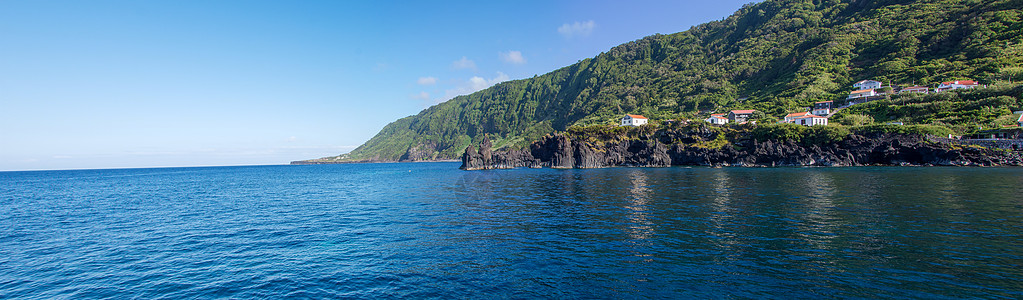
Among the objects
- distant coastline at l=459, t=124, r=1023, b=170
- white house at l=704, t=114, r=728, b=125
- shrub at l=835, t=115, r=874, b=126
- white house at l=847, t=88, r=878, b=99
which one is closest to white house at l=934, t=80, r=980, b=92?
white house at l=847, t=88, r=878, b=99

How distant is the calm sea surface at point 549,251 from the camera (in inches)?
647

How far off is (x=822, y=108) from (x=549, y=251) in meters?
159

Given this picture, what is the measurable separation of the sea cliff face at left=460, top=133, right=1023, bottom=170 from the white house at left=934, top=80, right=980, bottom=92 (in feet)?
142

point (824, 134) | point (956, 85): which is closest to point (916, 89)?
point (956, 85)

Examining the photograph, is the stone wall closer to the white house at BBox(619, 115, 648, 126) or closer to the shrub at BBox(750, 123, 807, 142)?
the shrub at BBox(750, 123, 807, 142)

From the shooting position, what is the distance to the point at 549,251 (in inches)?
880

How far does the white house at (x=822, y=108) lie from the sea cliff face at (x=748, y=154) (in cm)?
3198

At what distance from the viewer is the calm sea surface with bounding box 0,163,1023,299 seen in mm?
16438

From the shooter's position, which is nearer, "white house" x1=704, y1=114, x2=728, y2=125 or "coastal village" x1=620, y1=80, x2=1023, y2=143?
"coastal village" x1=620, y1=80, x2=1023, y2=143

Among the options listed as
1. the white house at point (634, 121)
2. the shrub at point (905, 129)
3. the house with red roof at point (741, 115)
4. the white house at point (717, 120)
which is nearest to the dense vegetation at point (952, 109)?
the shrub at point (905, 129)

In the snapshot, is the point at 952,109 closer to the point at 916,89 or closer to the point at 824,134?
the point at 916,89

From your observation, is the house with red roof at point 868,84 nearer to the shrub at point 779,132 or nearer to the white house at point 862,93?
the white house at point 862,93

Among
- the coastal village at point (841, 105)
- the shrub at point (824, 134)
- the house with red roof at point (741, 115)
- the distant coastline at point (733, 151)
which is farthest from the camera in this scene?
the house with red roof at point (741, 115)

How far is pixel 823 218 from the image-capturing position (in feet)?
96.3
